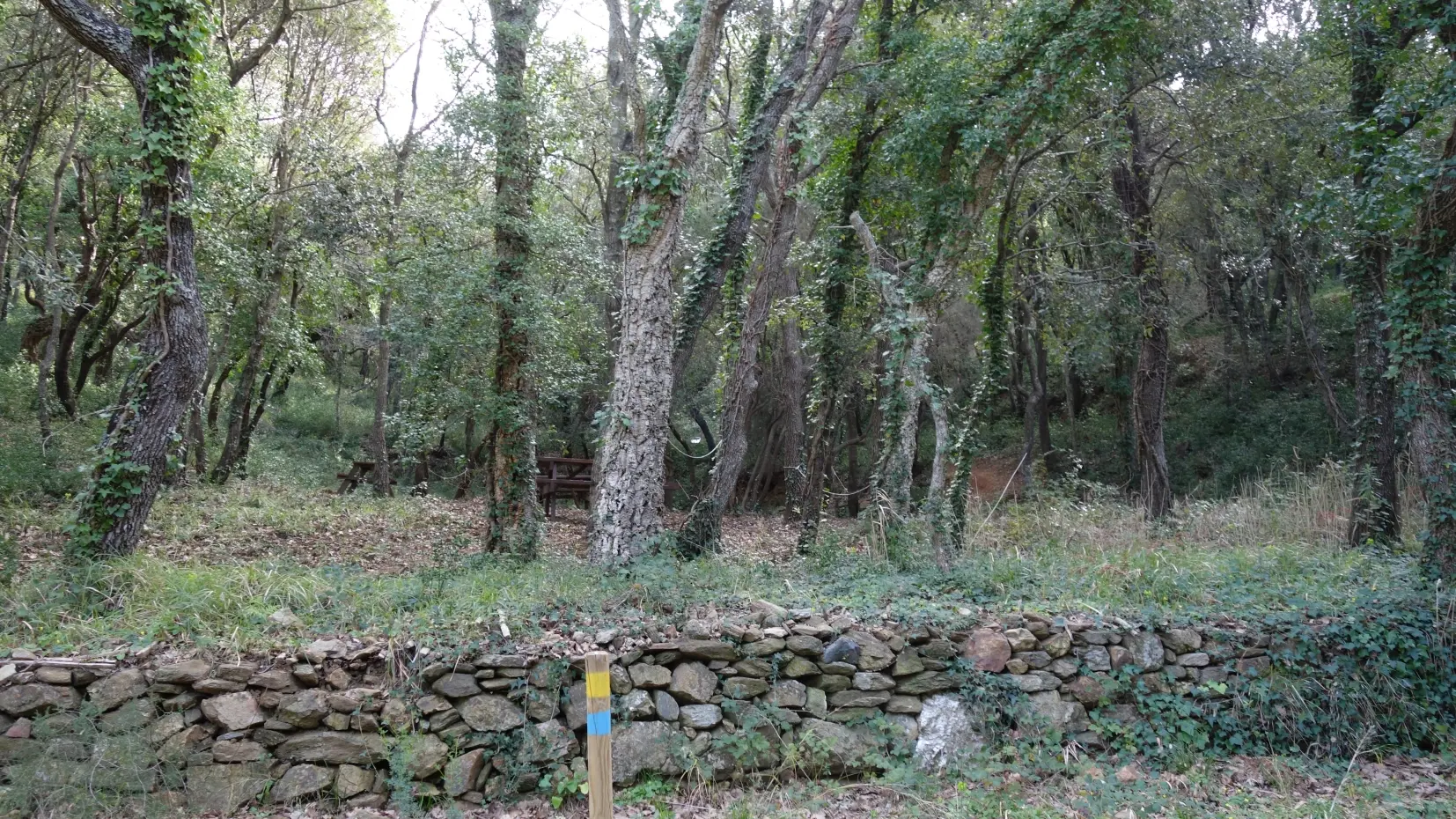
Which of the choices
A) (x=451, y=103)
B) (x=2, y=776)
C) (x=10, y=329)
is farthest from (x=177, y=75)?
(x=10, y=329)

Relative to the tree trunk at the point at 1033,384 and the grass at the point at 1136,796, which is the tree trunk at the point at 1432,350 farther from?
the tree trunk at the point at 1033,384

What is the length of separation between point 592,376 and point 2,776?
929cm

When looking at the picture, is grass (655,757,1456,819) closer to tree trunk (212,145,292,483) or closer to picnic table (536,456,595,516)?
picnic table (536,456,595,516)

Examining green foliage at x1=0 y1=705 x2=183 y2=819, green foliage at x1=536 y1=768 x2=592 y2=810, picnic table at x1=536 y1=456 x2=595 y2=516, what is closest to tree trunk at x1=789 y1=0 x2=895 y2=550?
picnic table at x1=536 y1=456 x2=595 y2=516

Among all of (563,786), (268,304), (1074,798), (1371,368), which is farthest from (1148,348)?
(268,304)

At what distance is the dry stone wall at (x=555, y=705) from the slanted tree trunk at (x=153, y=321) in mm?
2278

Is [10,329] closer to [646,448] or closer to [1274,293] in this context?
[646,448]

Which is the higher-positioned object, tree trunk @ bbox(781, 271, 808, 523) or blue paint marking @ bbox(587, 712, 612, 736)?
tree trunk @ bbox(781, 271, 808, 523)

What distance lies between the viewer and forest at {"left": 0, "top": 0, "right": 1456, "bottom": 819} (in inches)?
227

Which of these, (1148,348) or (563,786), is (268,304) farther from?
(1148,348)

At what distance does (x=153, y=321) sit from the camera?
279 inches

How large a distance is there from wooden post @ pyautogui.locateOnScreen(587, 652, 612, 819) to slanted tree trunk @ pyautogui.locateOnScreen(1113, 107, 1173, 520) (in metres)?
11.1

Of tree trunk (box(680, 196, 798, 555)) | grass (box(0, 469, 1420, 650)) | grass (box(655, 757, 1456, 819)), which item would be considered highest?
tree trunk (box(680, 196, 798, 555))

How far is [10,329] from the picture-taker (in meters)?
19.6
